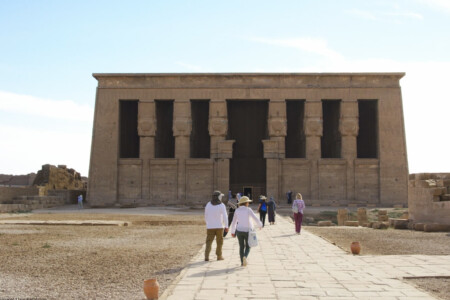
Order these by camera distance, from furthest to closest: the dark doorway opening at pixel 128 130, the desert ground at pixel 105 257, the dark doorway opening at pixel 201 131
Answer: the dark doorway opening at pixel 201 131, the dark doorway opening at pixel 128 130, the desert ground at pixel 105 257

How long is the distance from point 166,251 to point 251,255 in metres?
2.12

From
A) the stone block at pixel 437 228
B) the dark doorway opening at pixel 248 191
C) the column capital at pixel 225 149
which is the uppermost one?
the column capital at pixel 225 149

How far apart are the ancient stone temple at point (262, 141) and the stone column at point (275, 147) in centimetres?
7

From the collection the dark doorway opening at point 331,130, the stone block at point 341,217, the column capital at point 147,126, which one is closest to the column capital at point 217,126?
the column capital at point 147,126

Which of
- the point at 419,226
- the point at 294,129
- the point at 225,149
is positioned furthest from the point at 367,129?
the point at 419,226

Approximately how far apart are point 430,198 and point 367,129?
2233 cm

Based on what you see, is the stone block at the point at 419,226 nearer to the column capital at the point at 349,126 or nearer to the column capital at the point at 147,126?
the column capital at the point at 349,126

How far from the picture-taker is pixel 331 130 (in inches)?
1612

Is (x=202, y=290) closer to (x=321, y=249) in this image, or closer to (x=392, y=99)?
(x=321, y=249)

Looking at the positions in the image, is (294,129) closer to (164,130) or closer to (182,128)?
(182,128)

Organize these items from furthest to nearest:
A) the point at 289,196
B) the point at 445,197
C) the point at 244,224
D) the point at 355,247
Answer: the point at 289,196 → the point at 445,197 → the point at 355,247 → the point at 244,224

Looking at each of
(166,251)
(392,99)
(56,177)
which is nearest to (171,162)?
(56,177)

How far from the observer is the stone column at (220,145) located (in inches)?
1431

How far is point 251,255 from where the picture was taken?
1053 cm
